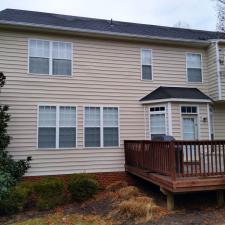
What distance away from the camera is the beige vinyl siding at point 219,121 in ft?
39.7

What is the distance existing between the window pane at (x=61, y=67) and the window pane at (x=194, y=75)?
5389 millimetres

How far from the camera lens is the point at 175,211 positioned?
7375 mm

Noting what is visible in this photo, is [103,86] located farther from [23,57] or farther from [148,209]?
[148,209]

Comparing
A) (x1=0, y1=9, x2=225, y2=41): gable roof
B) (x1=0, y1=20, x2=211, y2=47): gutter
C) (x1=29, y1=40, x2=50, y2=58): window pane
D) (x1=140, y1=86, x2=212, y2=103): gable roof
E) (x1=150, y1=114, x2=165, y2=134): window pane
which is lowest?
(x1=150, y1=114, x2=165, y2=134): window pane

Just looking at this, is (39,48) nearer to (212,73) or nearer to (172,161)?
(172,161)

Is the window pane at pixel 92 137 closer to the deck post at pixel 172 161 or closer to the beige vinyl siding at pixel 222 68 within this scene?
the deck post at pixel 172 161

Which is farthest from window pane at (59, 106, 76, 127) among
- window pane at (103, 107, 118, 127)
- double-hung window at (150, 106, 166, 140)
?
double-hung window at (150, 106, 166, 140)

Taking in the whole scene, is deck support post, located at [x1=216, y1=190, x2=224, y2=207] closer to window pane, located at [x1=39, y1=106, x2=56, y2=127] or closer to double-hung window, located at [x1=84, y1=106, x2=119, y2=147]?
double-hung window, located at [x1=84, y1=106, x2=119, y2=147]

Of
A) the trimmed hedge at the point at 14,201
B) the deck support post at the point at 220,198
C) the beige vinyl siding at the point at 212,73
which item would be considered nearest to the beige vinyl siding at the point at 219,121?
the beige vinyl siding at the point at 212,73

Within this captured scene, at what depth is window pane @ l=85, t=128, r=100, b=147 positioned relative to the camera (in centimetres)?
1034

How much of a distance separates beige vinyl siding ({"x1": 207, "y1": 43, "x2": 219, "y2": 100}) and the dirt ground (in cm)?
475

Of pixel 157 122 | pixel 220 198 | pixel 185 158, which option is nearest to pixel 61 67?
pixel 157 122

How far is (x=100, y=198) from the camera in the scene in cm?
916

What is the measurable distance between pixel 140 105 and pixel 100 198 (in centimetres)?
409
